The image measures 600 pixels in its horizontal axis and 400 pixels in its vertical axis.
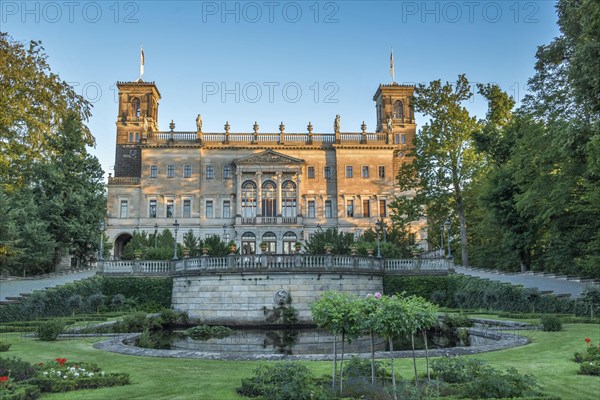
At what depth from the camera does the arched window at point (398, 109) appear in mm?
66000

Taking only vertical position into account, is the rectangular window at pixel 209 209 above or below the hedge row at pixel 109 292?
above

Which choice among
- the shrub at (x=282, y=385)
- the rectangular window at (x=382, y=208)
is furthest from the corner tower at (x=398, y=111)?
the shrub at (x=282, y=385)

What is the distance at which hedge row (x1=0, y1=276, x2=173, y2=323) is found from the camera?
28.5 m

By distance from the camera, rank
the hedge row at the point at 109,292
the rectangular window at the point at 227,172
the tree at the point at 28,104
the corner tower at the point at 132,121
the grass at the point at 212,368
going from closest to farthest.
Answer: the grass at the point at 212,368
the tree at the point at 28,104
the hedge row at the point at 109,292
the rectangular window at the point at 227,172
the corner tower at the point at 132,121

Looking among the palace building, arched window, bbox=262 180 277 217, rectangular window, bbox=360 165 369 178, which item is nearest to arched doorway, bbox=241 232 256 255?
the palace building

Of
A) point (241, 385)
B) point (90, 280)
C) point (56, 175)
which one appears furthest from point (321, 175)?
point (241, 385)

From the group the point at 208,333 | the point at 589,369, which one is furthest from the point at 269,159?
the point at 589,369

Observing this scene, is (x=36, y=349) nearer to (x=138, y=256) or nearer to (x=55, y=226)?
(x=138, y=256)

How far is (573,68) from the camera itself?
20.7 m

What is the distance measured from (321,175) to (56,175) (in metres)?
27.6

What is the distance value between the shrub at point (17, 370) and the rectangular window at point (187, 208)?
48.4 metres

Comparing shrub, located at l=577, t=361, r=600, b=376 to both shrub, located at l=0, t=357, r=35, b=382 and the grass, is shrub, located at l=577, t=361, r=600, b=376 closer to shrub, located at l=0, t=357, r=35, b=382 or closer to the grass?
the grass

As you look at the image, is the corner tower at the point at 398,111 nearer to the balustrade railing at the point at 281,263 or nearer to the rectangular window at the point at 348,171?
the rectangular window at the point at 348,171

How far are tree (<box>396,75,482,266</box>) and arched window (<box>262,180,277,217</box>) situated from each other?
18893 mm
